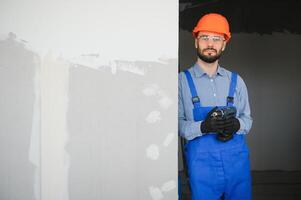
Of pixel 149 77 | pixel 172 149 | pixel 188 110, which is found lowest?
pixel 172 149

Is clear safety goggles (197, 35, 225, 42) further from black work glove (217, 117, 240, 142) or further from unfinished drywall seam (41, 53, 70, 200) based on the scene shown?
unfinished drywall seam (41, 53, 70, 200)

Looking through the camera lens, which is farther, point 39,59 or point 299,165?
point 299,165

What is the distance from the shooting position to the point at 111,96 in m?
1.49

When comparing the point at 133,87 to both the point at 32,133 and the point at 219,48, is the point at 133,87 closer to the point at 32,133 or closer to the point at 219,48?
the point at 32,133

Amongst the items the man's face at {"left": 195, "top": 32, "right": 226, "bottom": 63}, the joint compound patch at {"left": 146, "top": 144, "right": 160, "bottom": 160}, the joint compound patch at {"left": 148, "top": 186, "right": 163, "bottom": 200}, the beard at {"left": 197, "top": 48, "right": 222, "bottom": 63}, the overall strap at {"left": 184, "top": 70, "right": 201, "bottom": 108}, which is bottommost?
the joint compound patch at {"left": 148, "top": 186, "right": 163, "bottom": 200}

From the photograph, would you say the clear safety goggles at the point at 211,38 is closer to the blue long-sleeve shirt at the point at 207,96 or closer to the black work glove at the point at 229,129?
the blue long-sleeve shirt at the point at 207,96

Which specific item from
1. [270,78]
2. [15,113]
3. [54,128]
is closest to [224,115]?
[54,128]

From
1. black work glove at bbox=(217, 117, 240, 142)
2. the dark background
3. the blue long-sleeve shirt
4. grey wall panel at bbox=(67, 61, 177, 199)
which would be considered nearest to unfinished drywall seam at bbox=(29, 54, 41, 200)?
grey wall panel at bbox=(67, 61, 177, 199)

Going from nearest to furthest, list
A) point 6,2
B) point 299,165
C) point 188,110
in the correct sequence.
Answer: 1. point 6,2
2. point 188,110
3. point 299,165

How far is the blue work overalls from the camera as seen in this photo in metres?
1.87

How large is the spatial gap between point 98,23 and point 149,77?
306mm

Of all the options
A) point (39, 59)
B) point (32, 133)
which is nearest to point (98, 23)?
point (39, 59)

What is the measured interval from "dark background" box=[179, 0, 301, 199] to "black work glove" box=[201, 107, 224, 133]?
2968mm

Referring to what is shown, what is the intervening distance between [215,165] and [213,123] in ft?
0.77
